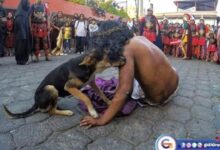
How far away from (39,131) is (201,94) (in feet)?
9.85

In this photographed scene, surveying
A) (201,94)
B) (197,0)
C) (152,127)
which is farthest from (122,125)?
(197,0)

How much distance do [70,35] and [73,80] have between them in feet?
39.2

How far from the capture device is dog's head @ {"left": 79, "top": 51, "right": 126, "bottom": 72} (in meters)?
3.21

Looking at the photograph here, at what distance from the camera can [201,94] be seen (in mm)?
5266

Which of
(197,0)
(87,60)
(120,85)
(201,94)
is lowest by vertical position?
(201,94)

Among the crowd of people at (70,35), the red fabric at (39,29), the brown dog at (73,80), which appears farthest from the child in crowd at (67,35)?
the brown dog at (73,80)

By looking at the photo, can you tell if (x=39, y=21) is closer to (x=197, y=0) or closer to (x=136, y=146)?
(x=136, y=146)

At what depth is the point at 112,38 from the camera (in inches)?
131

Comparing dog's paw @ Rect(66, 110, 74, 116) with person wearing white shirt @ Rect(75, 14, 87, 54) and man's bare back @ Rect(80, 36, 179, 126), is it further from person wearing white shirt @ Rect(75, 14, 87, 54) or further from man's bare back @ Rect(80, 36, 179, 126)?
person wearing white shirt @ Rect(75, 14, 87, 54)

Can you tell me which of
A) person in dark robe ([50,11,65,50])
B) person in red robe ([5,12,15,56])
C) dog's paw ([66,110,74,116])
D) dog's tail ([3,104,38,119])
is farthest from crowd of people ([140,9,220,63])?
dog's tail ([3,104,38,119])

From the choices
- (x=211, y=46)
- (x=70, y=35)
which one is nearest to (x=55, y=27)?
(x=70, y=35)

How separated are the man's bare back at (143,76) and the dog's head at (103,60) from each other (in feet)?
0.29

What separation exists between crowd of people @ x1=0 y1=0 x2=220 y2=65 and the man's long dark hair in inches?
Answer: 240

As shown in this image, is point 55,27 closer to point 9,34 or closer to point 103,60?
point 9,34
